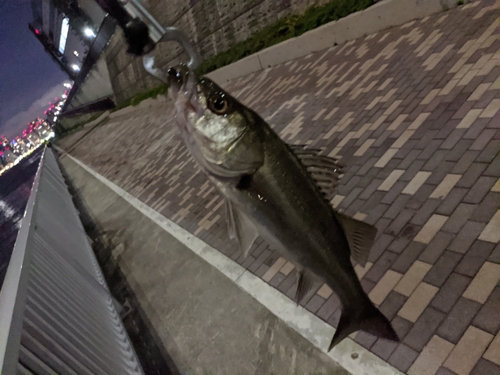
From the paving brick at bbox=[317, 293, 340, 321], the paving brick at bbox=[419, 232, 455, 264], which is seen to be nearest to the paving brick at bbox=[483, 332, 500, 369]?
the paving brick at bbox=[419, 232, 455, 264]

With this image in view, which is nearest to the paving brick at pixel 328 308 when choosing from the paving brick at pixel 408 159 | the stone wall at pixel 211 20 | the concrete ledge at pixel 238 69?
the paving brick at pixel 408 159

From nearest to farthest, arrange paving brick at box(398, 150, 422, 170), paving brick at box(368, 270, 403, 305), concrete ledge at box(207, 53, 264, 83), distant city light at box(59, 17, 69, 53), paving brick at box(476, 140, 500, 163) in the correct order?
paving brick at box(368, 270, 403, 305) → paving brick at box(476, 140, 500, 163) → paving brick at box(398, 150, 422, 170) → concrete ledge at box(207, 53, 264, 83) → distant city light at box(59, 17, 69, 53)

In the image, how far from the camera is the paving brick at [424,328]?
7.62 ft

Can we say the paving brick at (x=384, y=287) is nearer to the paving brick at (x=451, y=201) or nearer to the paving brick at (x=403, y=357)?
the paving brick at (x=403, y=357)

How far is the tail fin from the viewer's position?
6.70ft

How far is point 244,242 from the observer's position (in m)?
1.73

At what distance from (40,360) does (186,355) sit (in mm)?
1515

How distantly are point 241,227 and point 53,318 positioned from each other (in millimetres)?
1812

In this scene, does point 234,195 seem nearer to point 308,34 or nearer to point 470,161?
point 470,161

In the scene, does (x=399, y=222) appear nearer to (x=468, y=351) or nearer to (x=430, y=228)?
(x=430, y=228)

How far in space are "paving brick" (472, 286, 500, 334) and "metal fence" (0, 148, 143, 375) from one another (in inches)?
105

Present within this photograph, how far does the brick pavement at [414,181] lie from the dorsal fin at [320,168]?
1444 mm

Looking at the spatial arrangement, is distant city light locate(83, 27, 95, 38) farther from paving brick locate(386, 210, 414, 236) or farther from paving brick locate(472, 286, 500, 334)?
paving brick locate(472, 286, 500, 334)

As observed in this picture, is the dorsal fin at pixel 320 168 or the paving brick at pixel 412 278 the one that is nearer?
the dorsal fin at pixel 320 168
